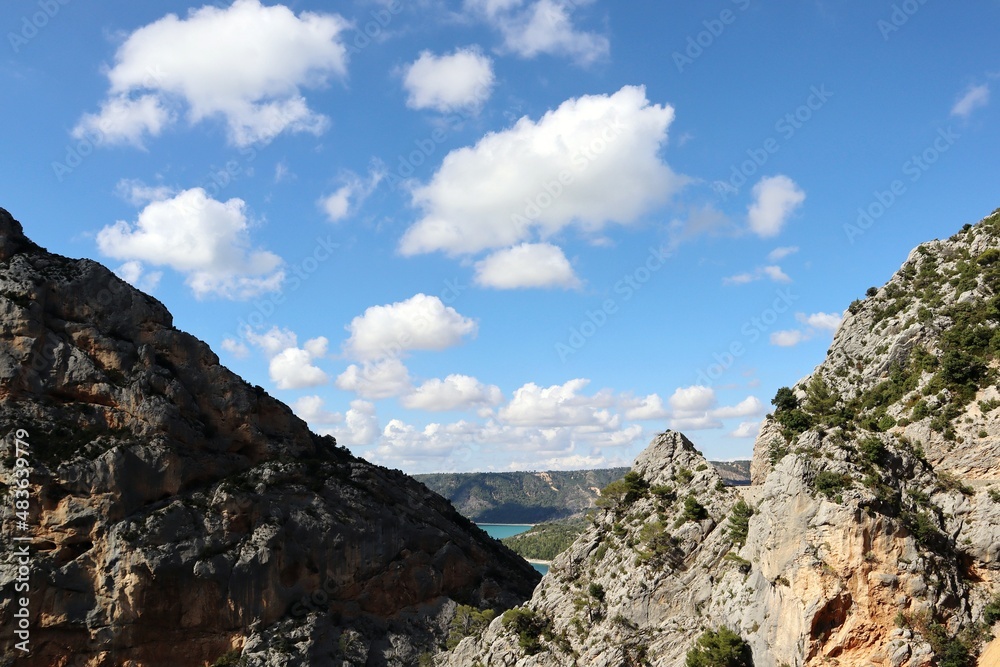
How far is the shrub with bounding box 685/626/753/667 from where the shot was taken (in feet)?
122

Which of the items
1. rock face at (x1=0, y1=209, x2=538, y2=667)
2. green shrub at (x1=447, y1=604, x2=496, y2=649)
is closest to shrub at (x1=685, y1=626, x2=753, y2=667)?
green shrub at (x1=447, y1=604, x2=496, y2=649)

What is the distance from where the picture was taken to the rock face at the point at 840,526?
32.7 meters

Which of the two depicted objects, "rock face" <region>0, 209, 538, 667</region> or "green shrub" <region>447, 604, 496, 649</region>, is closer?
"rock face" <region>0, 209, 538, 667</region>

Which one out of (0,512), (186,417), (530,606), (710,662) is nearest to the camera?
(710,662)

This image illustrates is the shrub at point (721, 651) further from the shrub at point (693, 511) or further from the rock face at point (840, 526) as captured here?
the shrub at point (693, 511)

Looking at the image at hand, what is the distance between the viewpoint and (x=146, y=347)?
7712cm

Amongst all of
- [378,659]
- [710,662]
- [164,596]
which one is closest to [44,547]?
[164,596]

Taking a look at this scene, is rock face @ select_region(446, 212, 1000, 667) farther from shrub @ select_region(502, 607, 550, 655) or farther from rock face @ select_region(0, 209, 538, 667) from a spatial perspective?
rock face @ select_region(0, 209, 538, 667)

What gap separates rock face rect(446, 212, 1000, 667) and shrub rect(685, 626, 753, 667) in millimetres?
919

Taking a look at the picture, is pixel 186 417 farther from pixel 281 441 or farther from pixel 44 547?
pixel 44 547

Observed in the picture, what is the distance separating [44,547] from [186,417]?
18.6 m

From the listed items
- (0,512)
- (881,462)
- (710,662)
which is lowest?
(710,662)

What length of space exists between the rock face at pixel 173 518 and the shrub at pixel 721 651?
4298 centimetres

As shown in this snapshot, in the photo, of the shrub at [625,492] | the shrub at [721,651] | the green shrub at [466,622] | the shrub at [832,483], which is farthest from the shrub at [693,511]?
the green shrub at [466,622]
